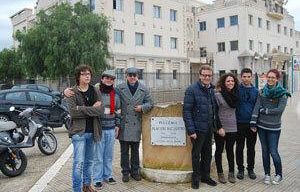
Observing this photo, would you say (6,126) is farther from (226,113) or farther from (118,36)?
(118,36)

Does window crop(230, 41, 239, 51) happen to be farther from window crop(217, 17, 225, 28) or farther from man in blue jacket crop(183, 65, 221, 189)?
man in blue jacket crop(183, 65, 221, 189)

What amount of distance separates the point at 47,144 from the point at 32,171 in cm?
185

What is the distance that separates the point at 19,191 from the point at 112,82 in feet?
7.79

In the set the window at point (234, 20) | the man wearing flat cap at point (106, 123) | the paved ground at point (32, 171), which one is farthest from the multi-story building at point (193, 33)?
the man wearing flat cap at point (106, 123)

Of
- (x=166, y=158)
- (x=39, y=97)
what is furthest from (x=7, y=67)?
(x=166, y=158)

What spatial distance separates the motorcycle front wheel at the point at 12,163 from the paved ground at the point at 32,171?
113 mm

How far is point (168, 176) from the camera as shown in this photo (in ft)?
23.8

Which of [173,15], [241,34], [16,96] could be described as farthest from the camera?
[241,34]

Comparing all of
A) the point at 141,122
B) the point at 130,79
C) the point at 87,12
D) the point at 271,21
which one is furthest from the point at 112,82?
the point at 271,21

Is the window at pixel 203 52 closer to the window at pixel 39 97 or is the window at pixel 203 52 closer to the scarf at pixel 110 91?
the window at pixel 39 97

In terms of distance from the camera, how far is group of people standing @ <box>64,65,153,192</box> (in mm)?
6129

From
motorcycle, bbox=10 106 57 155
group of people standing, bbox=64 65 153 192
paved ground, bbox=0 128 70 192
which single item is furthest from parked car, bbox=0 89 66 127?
group of people standing, bbox=64 65 153 192

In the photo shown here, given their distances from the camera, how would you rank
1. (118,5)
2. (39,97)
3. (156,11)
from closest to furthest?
(39,97)
(118,5)
(156,11)

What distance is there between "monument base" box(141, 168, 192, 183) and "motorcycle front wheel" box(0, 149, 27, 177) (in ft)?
8.56
